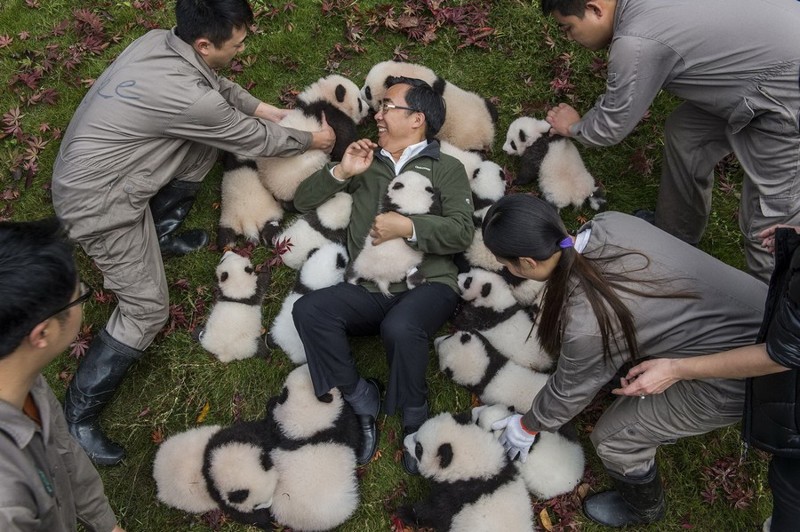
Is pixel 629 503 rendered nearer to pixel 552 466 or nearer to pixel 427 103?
pixel 552 466

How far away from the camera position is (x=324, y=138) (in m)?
5.01

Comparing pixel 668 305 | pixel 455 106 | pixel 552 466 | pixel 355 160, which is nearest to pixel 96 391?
pixel 355 160

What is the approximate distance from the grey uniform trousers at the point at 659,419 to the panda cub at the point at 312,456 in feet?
5.60

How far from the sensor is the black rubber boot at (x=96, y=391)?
437 centimetres

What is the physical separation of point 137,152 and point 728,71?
381 cm

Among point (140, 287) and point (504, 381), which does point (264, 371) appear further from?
point (504, 381)

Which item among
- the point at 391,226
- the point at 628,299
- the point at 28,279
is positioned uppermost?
the point at 28,279

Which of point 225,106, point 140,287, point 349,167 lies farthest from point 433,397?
point 225,106

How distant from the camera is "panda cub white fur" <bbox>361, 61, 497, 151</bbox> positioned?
519 cm

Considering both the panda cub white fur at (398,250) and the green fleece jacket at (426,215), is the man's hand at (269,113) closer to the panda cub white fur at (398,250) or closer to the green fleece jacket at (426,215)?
the green fleece jacket at (426,215)

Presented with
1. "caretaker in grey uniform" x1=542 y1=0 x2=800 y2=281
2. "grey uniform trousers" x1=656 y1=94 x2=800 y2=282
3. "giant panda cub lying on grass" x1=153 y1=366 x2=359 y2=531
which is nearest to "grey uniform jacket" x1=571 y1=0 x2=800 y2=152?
"caretaker in grey uniform" x1=542 y1=0 x2=800 y2=281

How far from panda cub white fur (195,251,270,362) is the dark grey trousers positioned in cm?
64

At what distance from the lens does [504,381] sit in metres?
4.46

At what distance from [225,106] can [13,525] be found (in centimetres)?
290
